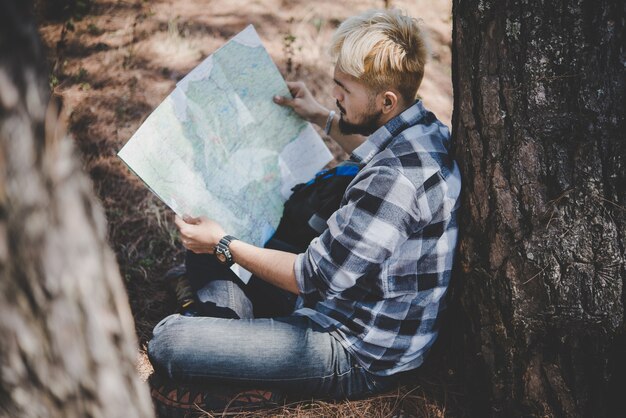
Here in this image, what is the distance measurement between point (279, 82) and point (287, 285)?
96 centimetres

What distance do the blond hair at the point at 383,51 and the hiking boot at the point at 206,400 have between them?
1.15 m

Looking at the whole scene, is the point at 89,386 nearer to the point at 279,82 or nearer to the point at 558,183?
the point at 558,183

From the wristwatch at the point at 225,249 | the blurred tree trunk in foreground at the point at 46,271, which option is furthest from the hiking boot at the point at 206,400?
the blurred tree trunk in foreground at the point at 46,271

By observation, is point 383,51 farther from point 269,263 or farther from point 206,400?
point 206,400

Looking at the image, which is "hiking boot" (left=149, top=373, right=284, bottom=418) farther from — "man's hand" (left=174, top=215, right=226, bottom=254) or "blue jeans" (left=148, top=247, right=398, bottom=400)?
"man's hand" (left=174, top=215, right=226, bottom=254)

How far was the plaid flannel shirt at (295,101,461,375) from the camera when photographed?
1.57 meters

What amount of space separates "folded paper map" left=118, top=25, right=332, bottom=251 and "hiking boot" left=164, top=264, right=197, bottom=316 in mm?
361

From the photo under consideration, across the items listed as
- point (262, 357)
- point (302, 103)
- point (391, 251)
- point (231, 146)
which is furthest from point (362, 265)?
point (302, 103)

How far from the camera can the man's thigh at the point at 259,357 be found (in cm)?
176

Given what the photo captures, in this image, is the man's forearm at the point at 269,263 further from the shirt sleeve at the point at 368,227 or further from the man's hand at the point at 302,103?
the man's hand at the point at 302,103

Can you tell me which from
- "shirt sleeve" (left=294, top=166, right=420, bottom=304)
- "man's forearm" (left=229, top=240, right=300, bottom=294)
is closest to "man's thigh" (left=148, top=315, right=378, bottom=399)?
"man's forearm" (left=229, top=240, right=300, bottom=294)

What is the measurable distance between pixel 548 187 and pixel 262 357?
106 centimetres

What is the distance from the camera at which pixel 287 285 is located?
1.77 m

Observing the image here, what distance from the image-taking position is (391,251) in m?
1.58
